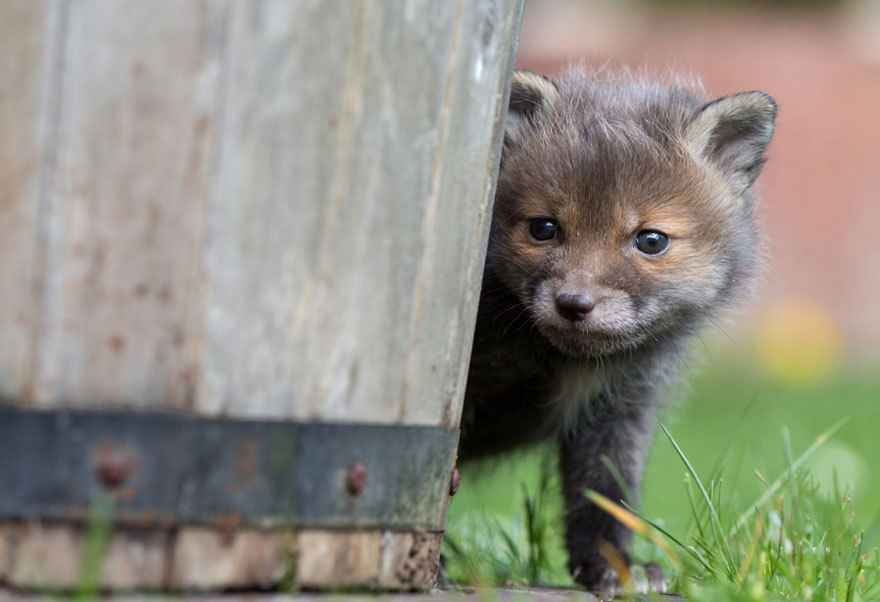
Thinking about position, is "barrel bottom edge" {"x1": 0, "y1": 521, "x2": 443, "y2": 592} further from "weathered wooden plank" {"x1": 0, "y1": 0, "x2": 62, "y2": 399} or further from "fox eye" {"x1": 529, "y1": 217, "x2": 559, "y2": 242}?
"fox eye" {"x1": 529, "y1": 217, "x2": 559, "y2": 242}

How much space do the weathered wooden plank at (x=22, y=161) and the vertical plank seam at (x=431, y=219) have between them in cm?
79

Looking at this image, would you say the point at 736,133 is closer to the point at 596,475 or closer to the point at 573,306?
the point at 573,306

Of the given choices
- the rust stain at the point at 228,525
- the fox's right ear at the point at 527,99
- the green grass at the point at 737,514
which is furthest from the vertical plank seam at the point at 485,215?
the fox's right ear at the point at 527,99

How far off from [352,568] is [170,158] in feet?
3.14

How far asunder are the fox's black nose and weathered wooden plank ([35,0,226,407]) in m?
1.37

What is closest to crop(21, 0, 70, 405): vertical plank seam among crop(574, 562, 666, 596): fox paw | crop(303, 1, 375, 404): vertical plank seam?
crop(303, 1, 375, 404): vertical plank seam

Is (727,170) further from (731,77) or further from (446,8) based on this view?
(731,77)

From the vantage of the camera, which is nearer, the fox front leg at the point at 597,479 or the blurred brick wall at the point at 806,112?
the fox front leg at the point at 597,479

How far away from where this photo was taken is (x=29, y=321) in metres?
2.09

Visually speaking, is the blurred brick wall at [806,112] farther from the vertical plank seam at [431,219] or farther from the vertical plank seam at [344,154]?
the vertical plank seam at [344,154]

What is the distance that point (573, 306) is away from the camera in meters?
3.25

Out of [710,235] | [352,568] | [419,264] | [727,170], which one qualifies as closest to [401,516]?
[352,568]

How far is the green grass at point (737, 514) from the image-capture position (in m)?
2.84

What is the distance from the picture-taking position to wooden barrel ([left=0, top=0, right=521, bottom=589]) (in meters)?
2.08
